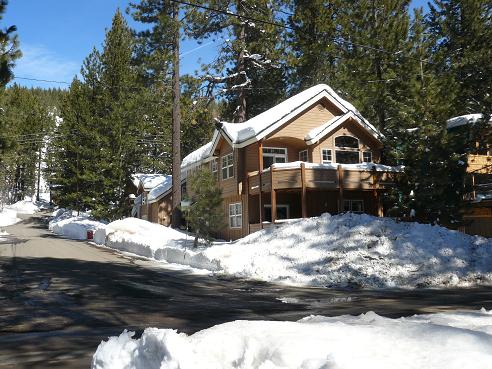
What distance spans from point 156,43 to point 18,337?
26.3 meters

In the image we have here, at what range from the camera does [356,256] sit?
16031mm

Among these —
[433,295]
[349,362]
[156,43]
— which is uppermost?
[156,43]

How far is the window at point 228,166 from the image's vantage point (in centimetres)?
2976

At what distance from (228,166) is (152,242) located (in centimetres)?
762

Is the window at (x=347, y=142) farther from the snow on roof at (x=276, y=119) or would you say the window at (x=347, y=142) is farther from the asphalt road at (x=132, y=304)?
the asphalt road at (x=132, y=304)

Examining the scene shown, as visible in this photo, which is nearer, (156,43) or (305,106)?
(305,106)

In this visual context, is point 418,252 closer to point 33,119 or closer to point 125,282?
point 125,282

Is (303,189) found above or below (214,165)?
below

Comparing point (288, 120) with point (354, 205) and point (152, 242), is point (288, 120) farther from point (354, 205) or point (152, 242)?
point (152, 242)

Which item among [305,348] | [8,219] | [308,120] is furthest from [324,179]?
[8,219]

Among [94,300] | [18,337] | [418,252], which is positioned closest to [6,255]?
[94,300]

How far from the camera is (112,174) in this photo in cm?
4406

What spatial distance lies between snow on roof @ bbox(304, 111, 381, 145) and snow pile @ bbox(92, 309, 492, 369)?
74.1ft

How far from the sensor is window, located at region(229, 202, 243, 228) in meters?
29.1
